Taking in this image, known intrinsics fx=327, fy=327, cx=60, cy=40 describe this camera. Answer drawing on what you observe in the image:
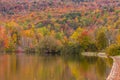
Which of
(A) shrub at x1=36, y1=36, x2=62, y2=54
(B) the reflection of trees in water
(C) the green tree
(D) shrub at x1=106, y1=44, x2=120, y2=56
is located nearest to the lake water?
(B) the reflection of trees in water

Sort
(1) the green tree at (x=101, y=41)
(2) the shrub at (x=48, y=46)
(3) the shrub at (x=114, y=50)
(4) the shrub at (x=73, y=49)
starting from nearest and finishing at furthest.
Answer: (3) the shrub at (x=114, y=50), (1) the green tree at (x=101, y=41), (4) the shrub at (x=73, y=49), (2) the shrub at (x=48, y=46)

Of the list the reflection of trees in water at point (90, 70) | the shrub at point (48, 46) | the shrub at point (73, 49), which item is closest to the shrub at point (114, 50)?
the reflection of trees in water at point (90, 70)

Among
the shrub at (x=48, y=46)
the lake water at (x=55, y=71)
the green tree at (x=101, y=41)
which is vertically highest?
the lake water at (x=55, y=71)

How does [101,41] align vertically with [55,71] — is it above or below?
below

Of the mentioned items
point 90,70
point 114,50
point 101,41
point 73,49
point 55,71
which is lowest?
point 73,49

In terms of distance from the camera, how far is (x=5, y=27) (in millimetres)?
148250

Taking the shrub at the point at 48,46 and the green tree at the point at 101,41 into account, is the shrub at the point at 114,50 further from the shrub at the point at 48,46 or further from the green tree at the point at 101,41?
the shrub at the point at 48,46

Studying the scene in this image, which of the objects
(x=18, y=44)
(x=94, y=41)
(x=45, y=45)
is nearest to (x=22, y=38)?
(x=18, y=44)

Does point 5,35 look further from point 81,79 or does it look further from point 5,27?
point 81,79

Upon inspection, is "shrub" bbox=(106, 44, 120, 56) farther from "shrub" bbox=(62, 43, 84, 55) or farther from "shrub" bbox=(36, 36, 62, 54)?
"shrub" bbox=(36, 36, 62, 54)

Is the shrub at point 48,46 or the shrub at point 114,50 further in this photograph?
the shrub at point 48,46

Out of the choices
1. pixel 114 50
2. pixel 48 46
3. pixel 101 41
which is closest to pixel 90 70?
pixel 114 50

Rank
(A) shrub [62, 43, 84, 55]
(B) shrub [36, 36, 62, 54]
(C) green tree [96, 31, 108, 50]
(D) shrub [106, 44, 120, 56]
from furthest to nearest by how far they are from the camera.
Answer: (B) shrub [36, 36, 62, 54] < (A) shrub [62, 43, 84, 55] < (C) green tree [96, 31, 108, 50] < (D) shrub [106, 44, 120, 56]

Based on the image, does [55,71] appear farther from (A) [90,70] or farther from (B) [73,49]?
(B) [73,49]
